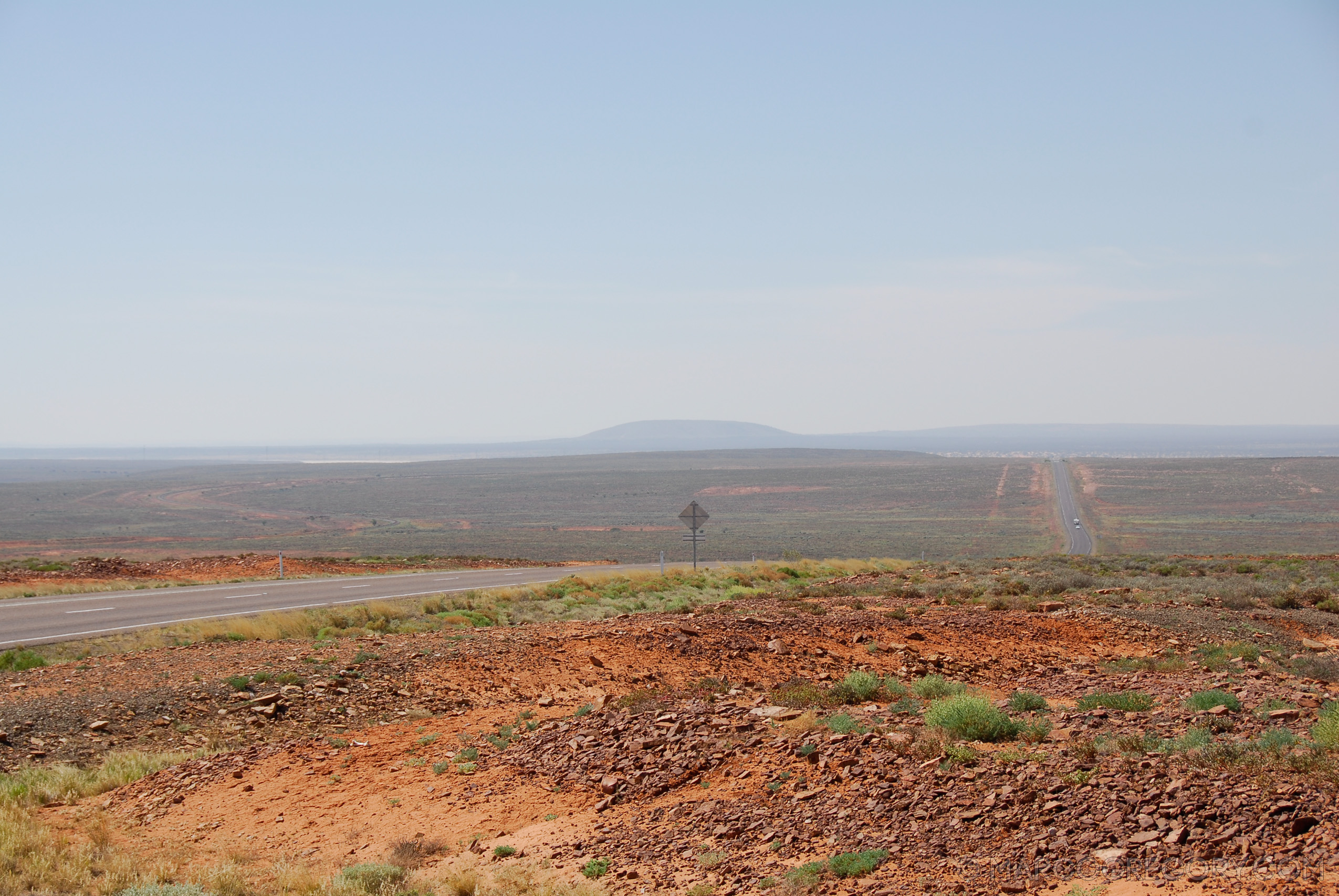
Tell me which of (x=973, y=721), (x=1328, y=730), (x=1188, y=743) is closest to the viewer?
(x=1328, y=730)

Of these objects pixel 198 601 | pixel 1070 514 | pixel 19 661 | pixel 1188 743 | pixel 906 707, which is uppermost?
pixel 1188 743

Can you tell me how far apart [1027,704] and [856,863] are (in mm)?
3731

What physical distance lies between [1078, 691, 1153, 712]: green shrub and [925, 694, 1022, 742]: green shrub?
3.66 feet

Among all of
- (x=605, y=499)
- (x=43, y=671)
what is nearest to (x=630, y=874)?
(x=43, y=671)

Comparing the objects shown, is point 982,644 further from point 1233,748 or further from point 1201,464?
point 1201,464

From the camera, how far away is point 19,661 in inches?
556

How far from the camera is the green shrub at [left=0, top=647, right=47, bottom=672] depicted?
1386cm

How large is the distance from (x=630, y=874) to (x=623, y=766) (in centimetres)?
184

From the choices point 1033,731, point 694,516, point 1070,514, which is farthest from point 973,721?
point 1070,514

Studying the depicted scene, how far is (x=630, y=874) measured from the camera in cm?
656

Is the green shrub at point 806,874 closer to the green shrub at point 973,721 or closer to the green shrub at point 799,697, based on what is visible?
the green shrub at point 973,721

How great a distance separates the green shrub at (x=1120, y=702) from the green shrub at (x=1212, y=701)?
383 mm

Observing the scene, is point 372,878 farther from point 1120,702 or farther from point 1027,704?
point 1120,702

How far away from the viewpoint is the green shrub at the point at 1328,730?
6.54m
